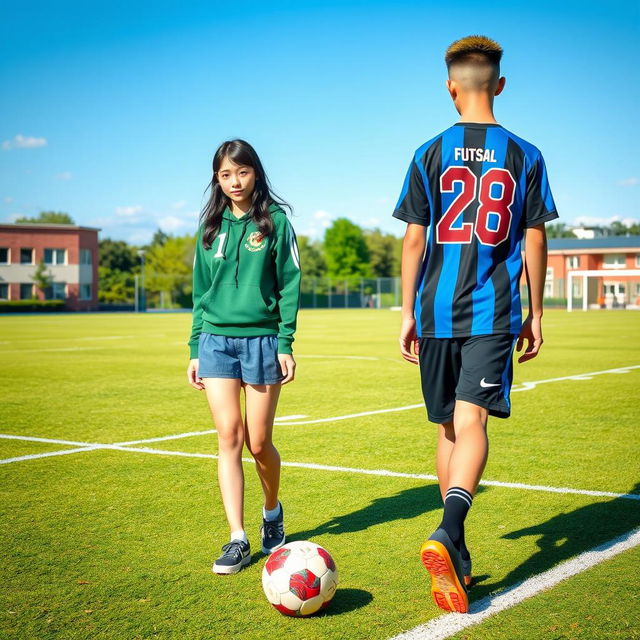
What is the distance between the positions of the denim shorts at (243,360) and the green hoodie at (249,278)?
0.04m

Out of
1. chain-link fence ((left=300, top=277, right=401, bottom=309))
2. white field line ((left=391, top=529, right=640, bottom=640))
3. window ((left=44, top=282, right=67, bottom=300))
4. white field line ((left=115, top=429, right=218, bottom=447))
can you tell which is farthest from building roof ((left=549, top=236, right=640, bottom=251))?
white field line ((left=391, top=529, right=640, bottom=640))

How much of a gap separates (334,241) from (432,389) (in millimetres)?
116231

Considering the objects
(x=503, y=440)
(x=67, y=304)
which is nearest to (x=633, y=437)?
(x=503, y=440)

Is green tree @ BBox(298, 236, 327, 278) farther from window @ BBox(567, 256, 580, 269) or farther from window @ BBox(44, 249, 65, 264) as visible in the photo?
window @ BBox(44, 249, 65, 264)

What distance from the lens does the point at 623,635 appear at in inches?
127

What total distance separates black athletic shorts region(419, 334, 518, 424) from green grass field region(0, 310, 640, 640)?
83 cm

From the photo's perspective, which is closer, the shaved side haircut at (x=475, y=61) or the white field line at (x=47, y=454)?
the shaved side haircut at (x=475, y=61)

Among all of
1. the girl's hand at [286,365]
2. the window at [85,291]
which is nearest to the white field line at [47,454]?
the girl's hand at [286,365]

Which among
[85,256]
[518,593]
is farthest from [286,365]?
[85,256]

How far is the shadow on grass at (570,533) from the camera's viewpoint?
3.99 metres

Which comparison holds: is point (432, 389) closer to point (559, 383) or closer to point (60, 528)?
point (60, 528)

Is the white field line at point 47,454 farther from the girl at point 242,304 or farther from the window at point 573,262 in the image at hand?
the window at point 573,262

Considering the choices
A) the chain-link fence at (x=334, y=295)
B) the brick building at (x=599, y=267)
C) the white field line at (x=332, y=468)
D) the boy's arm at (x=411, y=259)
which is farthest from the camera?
the chain-link fence at (x=334, y=295)

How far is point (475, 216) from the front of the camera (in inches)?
148
